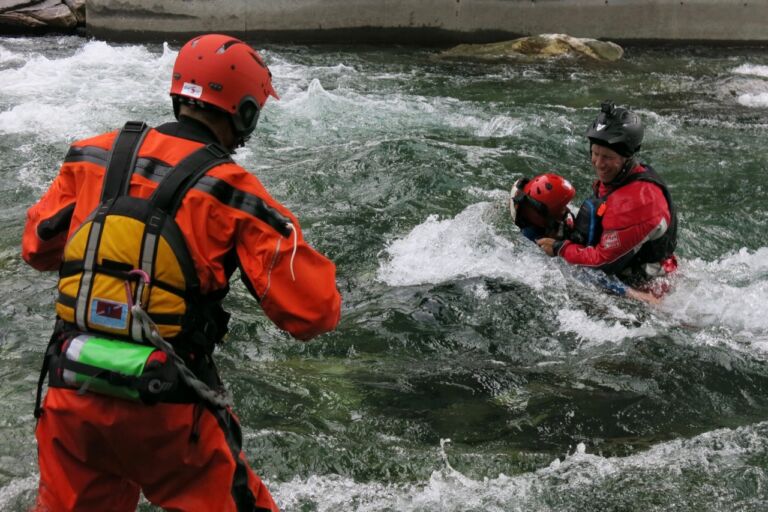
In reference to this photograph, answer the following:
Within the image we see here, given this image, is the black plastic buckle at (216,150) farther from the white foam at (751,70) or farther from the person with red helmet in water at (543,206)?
the white foam at (751,70)

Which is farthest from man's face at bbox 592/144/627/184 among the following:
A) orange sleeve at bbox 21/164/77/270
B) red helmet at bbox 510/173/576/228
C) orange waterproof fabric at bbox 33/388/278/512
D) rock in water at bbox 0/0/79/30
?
rock in water at bbox 0/0/79/30

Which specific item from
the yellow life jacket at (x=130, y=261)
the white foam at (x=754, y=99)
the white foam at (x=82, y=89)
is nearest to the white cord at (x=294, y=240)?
the yellow life jacket at (x=130, y=261)

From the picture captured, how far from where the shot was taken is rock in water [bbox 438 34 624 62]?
15344mm

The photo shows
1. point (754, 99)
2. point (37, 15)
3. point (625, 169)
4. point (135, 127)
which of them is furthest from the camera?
point (37, 15)

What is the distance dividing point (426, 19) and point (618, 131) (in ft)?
40.8

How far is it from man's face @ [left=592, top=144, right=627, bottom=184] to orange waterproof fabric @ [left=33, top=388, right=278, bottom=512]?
350cm

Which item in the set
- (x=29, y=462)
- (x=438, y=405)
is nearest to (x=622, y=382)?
(x=438, y=405)

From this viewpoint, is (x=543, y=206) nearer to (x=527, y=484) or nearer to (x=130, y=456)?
(x=527, y=484)

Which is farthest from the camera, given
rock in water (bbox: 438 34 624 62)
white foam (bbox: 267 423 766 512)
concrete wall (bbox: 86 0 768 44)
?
concrete wall (bbox: 86 0 768 44)

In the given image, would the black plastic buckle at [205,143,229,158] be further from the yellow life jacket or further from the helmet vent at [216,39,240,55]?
the helmet vent at [216,39,240,55]

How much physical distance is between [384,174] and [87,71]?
698cm

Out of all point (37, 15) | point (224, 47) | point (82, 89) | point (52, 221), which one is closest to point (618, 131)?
point (224, 47)

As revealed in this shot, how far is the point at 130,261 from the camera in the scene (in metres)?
2.42

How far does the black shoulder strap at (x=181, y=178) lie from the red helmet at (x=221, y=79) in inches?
8.5
